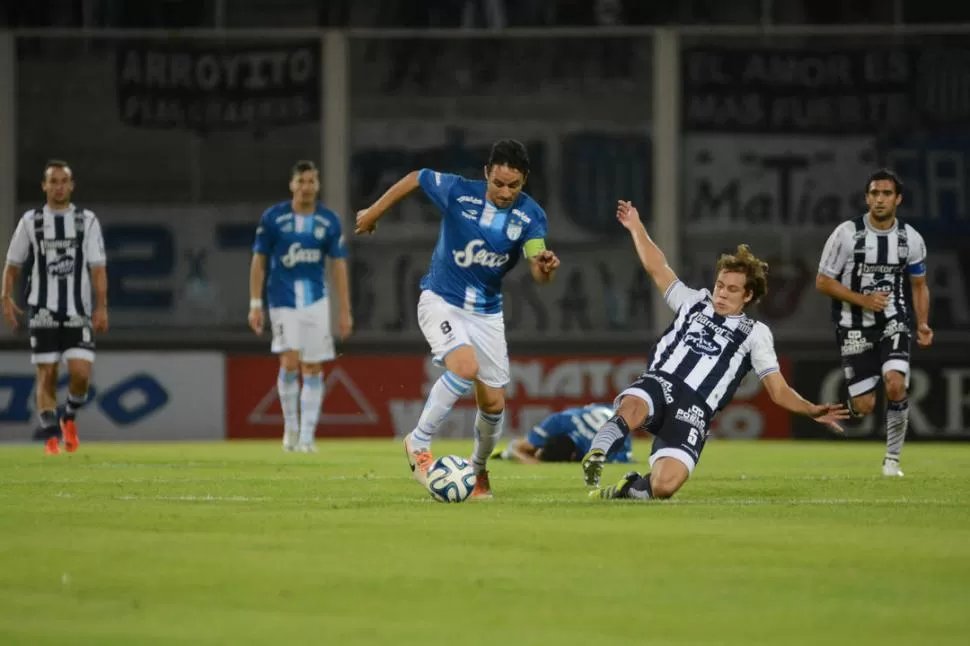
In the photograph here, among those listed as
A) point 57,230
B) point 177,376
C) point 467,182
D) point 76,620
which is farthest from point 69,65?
point 76,620

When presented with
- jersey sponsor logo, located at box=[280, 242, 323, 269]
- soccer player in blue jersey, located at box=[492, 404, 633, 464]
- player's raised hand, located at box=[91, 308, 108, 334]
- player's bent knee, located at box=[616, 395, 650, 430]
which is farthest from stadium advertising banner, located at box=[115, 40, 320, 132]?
player's bent knee, located at box=[616, 395, 650, 430]

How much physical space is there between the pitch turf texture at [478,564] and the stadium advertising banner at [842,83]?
38.7 ft

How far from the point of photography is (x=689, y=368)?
33.3ft

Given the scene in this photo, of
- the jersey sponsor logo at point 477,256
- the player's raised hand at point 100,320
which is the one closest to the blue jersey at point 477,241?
the jersey sponsor logo at point 477,256

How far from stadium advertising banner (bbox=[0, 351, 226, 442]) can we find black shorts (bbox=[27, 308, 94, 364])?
5825 mm

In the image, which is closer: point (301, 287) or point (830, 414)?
point (830, 414)

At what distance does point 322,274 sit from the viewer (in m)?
16.9

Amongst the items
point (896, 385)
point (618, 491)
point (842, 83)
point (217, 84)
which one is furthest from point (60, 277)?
point (842, 83)

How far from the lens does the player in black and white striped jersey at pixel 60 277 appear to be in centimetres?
1505

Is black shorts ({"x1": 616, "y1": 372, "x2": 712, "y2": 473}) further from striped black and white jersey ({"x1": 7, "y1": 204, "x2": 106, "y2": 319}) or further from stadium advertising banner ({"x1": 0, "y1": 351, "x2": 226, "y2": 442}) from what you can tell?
stadium advertising banner ({"x1": 0, "y1": 351, "x2": 226, "y2": 442})

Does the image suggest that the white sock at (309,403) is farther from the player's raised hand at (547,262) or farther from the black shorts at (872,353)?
the player's raised hand at (547,262)

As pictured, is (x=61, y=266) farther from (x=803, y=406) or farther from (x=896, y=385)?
(x=803, y=406)

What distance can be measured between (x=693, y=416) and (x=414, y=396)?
11580 millimetres

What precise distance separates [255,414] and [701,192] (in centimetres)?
593
